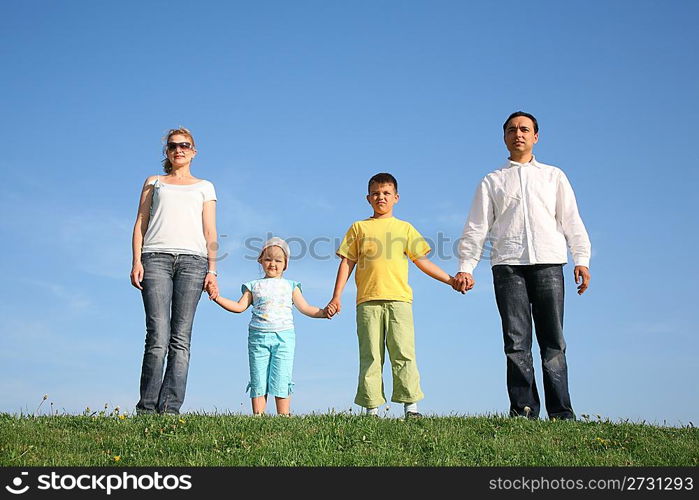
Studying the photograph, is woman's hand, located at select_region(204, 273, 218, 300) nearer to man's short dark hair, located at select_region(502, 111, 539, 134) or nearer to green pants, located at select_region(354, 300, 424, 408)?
green pants, located at select_region(354, 300, 424, 408)

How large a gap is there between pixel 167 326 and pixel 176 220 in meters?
1.30

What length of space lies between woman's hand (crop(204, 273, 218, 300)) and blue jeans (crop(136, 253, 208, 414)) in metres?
0.21

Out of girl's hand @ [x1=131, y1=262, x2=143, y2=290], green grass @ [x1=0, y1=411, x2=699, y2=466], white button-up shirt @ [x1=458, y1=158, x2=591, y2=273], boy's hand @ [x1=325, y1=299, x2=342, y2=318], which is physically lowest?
green grass @ [x1=0, y1=411, x2=699, y2=466]

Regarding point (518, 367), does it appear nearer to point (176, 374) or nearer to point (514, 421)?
point (514, 421)

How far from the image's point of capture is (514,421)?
29.4 feet

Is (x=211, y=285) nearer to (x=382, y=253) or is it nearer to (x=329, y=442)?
(x=382, y=253)

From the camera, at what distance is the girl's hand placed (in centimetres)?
937

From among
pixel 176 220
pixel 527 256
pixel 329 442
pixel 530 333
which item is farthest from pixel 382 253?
pixel 329 442

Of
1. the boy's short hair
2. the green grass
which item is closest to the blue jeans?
the green grass

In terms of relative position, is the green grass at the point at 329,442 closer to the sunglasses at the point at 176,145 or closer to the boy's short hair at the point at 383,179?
the boy's short hair at the point at 383,179

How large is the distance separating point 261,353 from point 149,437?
2.83 meters

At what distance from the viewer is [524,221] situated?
9.62 metres

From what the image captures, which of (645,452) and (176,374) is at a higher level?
(176,374)
